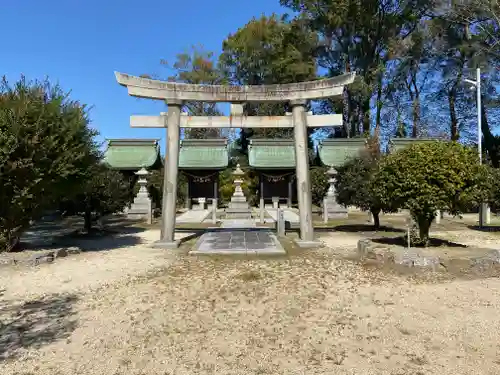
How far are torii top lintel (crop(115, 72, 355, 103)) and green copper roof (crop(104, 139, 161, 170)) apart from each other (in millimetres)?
15873

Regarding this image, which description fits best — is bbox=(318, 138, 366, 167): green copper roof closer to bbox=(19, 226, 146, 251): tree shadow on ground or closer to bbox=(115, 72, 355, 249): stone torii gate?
Result: bbox=(19, 226, 146, 251): tree shadow on ground

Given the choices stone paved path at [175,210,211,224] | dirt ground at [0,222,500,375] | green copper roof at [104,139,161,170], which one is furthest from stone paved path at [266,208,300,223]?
dirt ground at [0,222,500,375]

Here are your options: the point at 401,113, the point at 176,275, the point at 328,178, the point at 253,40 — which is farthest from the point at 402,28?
the point at 176,275

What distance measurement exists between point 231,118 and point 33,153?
17.0ft

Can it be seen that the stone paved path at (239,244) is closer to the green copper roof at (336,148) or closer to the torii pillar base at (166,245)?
the torii pillar base at (166,245)

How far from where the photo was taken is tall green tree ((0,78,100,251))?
857cm

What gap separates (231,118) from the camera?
10.9 meters

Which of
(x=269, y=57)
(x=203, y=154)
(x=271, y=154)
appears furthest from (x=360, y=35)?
(x=203, y=154)

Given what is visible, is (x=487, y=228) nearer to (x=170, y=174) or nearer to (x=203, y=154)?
(x=170, y=174)

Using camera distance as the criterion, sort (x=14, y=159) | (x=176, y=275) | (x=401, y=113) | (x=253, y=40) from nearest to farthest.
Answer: (x=176, y=275) → (x=14, y=159) → (x=401, y=113) → (x=253, y=40)

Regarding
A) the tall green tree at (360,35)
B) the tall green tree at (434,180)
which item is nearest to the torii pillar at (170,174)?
the tall green tree at (434,180)

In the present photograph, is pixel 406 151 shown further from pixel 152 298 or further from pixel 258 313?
pixel 152 298

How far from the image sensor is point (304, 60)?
32.8m

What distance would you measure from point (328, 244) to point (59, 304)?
762 cm
